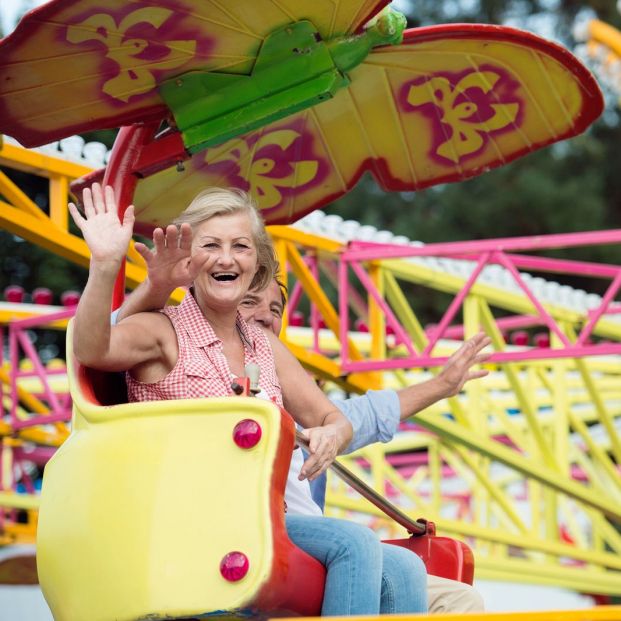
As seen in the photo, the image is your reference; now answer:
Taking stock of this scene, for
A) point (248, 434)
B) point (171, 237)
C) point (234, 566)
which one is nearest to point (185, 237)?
point (171, 237)

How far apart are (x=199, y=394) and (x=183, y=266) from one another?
0.93 feet

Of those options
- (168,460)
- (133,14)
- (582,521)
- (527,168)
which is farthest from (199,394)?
(527,168)

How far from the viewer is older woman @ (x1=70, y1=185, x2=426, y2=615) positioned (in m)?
3.05

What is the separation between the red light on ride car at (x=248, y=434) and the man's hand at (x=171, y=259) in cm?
42

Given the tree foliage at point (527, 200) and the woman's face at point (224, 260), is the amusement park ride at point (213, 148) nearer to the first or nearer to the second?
the woman's face at point (224, 260)

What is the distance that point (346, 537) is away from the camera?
3090 mm

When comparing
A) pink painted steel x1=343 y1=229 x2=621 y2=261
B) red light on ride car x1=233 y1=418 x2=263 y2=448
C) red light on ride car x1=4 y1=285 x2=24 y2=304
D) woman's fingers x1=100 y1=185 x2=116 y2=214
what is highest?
pink painted steel x1=343 y1=229 x2=621 y2=261

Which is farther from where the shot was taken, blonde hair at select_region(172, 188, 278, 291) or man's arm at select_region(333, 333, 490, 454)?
man's arm at select_region(333, 333, 490, 454)

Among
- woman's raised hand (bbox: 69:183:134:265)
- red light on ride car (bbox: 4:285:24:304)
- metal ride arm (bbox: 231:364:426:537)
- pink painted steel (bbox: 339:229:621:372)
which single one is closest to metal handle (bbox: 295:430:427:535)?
metal ride arm (bbox: 231:364:426:537)

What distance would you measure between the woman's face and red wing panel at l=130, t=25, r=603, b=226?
0.77 meters

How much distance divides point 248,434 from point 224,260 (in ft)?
1.95

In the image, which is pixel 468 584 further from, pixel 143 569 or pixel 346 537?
pixel 143 569

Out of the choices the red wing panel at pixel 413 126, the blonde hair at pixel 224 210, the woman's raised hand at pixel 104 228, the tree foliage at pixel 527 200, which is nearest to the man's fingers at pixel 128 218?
the woman's raised hand at pixel 104 228

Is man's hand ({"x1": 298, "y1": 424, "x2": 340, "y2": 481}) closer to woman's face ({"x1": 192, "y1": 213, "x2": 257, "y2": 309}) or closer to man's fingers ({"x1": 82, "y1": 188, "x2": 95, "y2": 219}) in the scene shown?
woman's face ({"x1": 192, "y1": 213, "x2": 257, "y2": 309})
